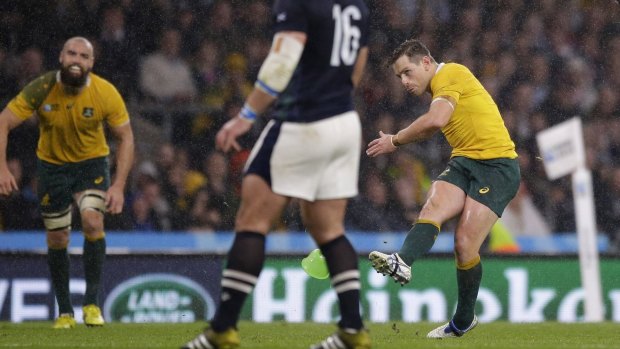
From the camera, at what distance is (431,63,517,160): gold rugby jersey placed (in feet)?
29.1

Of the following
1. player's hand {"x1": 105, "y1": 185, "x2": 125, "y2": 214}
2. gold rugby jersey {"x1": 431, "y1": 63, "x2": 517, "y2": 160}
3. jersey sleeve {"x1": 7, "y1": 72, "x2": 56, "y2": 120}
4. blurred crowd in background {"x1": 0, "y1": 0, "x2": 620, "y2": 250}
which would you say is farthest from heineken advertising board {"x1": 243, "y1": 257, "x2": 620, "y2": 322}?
gold rugby jersey {"x1": 431, "y1": 63, "x2": 517, "y2": 160}

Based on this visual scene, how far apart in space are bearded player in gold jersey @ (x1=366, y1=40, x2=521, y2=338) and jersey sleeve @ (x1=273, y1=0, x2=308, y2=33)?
2.35 metres

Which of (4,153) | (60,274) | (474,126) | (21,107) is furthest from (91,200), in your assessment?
(474,126)

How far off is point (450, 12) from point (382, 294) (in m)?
5.76

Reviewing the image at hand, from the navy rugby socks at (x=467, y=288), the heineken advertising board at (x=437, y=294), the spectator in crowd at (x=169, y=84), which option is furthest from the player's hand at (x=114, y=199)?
the spectator in crowd at (x=169, y=84)

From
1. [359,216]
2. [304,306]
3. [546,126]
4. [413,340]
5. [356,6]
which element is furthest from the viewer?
[546,126]

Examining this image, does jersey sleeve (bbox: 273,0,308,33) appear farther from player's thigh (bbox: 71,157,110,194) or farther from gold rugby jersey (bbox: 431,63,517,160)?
player's thigh (bbox: 71,157,110,194)

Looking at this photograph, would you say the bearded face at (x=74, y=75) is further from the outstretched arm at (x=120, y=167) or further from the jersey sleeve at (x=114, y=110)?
the outstretched arm at (x=120, y=167)

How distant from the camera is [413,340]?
8.47 metres

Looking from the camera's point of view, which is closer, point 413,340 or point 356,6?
point 356,6

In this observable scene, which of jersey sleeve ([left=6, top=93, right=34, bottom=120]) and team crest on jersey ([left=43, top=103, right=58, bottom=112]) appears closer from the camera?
jersey sleeve ([left=6, top=93, right=34, bottom=120])

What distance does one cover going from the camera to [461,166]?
29.1 ft

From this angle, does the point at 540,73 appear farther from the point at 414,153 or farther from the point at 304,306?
the point at 304,306

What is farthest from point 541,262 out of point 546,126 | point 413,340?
point 413,340
